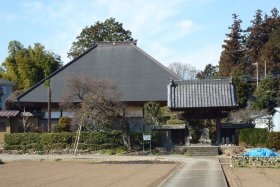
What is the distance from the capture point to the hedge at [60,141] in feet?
125

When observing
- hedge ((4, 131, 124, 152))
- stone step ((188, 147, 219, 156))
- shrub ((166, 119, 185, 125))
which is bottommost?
stone step ((188, 147, 219, 156))

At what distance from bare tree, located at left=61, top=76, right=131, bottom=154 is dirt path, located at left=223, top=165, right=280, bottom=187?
13.5 metres

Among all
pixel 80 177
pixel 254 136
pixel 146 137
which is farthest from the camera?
pixel 254 136

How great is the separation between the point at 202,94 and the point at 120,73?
1412 centimetres

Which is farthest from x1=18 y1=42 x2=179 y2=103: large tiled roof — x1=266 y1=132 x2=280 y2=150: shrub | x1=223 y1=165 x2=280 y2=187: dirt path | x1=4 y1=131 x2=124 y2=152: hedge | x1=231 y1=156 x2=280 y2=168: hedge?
x1=223 y1=165 x2=280 y2=187: dirt path

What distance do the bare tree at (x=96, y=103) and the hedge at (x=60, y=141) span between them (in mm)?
948

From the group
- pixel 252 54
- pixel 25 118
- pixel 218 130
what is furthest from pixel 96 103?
pixel 252 54

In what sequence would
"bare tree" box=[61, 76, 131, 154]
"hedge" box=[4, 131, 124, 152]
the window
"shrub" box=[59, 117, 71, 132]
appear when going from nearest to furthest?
"bare tree" box=[61, 76, 131, 154] < "hedge" box=[4, 131, 124, 152] < "shrub" box=[59, 117, 71, 132] < the window

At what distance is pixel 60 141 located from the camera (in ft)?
127

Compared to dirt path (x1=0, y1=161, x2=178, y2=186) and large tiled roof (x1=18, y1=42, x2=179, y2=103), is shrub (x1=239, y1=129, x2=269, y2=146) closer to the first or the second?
large tiled roof (x1=18, y1=42, x2=179, y2=103)

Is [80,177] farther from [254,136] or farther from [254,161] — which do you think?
[254,136]

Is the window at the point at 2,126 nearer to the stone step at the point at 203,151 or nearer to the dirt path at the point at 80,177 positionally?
the stone step at the point at 203,151

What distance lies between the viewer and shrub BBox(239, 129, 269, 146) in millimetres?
35625

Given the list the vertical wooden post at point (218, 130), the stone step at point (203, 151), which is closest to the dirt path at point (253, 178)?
the stone step at point (203, 151)
